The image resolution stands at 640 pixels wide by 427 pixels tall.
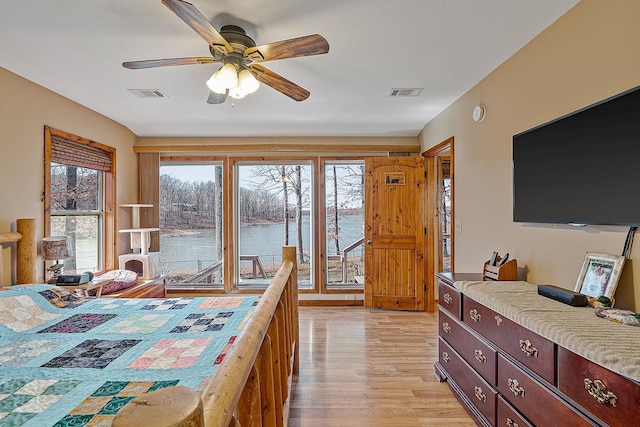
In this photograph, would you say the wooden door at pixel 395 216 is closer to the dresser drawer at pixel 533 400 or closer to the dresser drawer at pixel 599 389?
the dresser drawer at pixel 533 400

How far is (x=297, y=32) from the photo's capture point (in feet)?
6.89

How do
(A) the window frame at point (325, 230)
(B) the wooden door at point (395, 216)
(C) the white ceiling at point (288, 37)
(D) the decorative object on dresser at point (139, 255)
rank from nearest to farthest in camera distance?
(C) the white ceiling at point (288, 37)
(D) the decorative object on dresser at point (139, 255)
(B) the wooden door at point (395, 216)
(A) the window frame at point (325, 230)

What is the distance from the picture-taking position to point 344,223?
4848 millimetres

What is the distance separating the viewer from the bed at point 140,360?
63cm

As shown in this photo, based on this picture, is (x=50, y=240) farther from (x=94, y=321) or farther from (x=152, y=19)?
(x=152, y=19)

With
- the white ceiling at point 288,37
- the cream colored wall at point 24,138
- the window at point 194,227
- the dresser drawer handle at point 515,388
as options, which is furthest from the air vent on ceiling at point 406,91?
the cream colored wall at point 24,138

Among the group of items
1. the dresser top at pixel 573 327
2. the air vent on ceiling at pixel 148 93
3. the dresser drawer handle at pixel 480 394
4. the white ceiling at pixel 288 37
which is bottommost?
the dresser drawer handle at pixel 480 394

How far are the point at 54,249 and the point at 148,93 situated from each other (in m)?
1.67

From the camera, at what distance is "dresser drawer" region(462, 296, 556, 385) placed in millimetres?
1422

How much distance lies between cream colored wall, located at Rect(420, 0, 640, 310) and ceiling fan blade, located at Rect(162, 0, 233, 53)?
2.00 metres

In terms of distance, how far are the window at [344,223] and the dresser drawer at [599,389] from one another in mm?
3536

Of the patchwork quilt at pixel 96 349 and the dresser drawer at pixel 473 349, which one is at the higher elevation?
the patchwork quilt at pixel 96 349

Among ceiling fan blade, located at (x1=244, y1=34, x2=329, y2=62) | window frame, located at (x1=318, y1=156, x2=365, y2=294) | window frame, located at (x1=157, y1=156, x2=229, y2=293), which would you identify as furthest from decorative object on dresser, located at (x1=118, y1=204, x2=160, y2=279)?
ceiling fan blade, located at (x1=244, y1=34, x2=329, y2=62)

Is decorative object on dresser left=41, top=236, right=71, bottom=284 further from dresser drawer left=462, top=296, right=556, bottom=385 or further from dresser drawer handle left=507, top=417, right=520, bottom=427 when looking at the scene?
dresser drawer handle left=507, top=417, right=520, bottom=427
